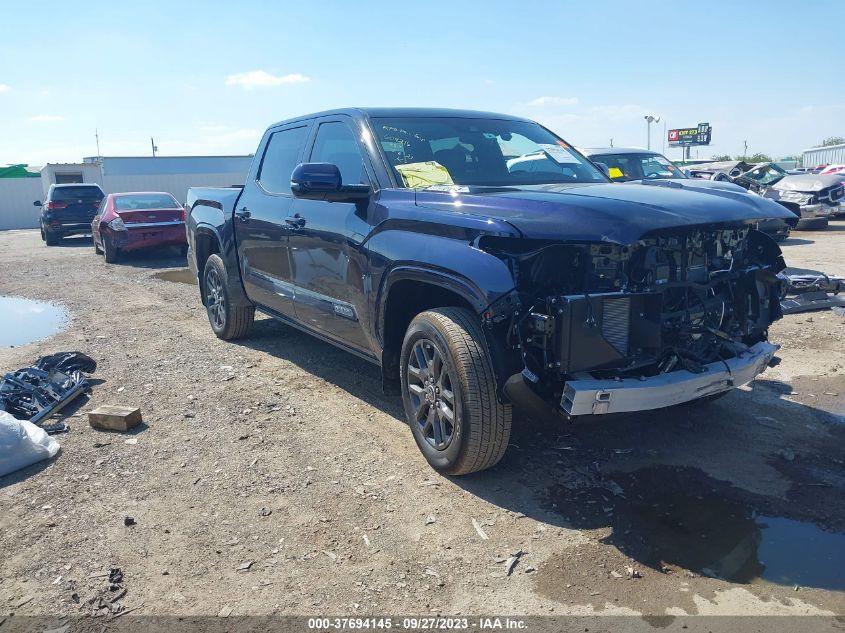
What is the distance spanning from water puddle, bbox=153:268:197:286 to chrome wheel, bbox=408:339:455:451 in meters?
7.86

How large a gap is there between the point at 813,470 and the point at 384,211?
2.77 meters

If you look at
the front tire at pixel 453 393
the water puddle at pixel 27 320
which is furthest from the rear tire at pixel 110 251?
the front tire at pixel 453 393

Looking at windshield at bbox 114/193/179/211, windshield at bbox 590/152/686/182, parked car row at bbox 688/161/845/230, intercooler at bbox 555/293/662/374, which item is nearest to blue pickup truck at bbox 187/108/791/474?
intercooler at bbox 555/293/662/374

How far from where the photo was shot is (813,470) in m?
3.65

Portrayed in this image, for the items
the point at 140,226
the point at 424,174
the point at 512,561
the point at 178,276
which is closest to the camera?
the point at 512,561

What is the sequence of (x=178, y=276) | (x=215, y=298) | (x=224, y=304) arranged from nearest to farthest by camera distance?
(x=224, y=304) → (x=215, y=298) → (x=178, y=276)

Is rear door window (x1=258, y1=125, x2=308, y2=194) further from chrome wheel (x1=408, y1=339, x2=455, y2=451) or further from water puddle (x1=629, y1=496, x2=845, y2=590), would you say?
water puddle (x1=629, y1=496, x2=845, y2=590)

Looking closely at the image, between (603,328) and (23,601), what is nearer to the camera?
(23,601)

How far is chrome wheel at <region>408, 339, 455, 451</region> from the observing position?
3.48 metres

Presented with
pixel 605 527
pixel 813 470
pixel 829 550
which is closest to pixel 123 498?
pixel 605 527

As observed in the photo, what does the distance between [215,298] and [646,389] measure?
4.85m

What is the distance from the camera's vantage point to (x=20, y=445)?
3900 mm

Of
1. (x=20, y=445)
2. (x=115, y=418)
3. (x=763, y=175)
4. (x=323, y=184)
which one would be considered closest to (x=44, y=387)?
(x=115, y=418)

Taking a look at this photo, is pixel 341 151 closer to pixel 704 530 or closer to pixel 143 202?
pixel 704 530
